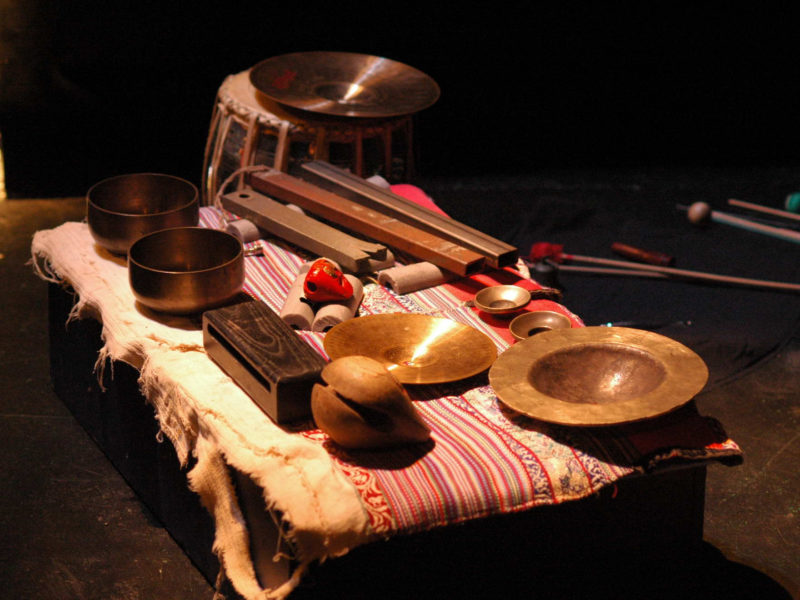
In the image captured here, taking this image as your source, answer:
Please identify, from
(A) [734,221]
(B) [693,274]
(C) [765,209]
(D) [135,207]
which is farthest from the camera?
(C) [765,209]

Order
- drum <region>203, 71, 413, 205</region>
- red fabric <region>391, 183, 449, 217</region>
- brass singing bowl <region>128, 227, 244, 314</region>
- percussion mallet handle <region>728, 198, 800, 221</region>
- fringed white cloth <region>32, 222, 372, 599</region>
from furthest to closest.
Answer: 1. percussion mallet handle <region>728, 198, 800, 221</region>
2. drum <region>203, 71, 413, 205</region>
3. red fabric <region>391, 183, 449, 217</region>
4. brass singing bowl <region>128, 227, 244, 314</region>
5. fringed white cloth <region>32, 222, 372, 599</region>

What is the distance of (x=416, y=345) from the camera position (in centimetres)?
241

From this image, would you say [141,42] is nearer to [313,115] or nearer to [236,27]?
[236,27]

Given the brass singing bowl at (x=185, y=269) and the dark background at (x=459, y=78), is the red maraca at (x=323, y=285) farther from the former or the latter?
the dark background at (x=459, y=78)

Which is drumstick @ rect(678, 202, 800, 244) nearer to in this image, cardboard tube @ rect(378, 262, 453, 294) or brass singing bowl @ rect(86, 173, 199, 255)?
cardboard tube @ rect(378, 262, 453, 294)

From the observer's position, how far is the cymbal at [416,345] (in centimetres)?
228

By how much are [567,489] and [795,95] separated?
5123mm

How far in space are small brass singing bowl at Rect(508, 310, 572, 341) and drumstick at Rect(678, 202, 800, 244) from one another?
2691 mm

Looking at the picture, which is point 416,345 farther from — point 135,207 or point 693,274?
point 693,274

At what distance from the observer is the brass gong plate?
2.04 meters

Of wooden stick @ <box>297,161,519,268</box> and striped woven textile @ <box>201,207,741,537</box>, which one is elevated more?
wooden stick @ <box>297,161,519,268</box>

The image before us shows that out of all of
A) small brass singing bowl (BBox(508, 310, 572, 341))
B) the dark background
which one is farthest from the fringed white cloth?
the dark background

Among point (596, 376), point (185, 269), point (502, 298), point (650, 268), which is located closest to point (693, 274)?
point (650, 268)

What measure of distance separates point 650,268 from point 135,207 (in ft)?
8.02
